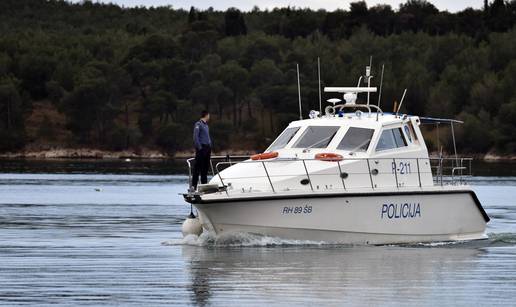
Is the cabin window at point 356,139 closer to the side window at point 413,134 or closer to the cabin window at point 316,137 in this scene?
the cabin window at point 316,137

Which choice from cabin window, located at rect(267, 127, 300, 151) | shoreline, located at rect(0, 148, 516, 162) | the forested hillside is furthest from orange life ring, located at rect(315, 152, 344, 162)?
shoreline, located at rect(0, 148, 516, 162)

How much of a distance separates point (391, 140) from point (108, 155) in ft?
272

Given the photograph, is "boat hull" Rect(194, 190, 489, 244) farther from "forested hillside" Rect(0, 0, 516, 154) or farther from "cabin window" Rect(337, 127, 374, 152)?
"forested hillside" Rect(0, 0, 516, 154)

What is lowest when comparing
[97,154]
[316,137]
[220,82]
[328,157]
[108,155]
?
[108,155]

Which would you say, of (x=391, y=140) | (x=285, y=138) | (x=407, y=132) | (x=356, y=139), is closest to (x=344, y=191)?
(x=356, y=139)

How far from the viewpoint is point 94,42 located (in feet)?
435

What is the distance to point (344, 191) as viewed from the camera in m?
23.3

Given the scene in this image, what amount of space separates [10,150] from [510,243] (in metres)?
82.1

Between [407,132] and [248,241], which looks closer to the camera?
[248,241]

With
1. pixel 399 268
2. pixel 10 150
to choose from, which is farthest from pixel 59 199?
pixel 10 150

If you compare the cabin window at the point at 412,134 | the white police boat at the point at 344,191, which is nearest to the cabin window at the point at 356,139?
the white police boat at the point at 344,191

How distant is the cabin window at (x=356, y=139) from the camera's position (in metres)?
24.5

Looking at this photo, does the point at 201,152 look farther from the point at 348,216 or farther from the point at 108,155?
the point at 108,155

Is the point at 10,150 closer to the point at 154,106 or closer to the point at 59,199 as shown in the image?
the point at 154,106
